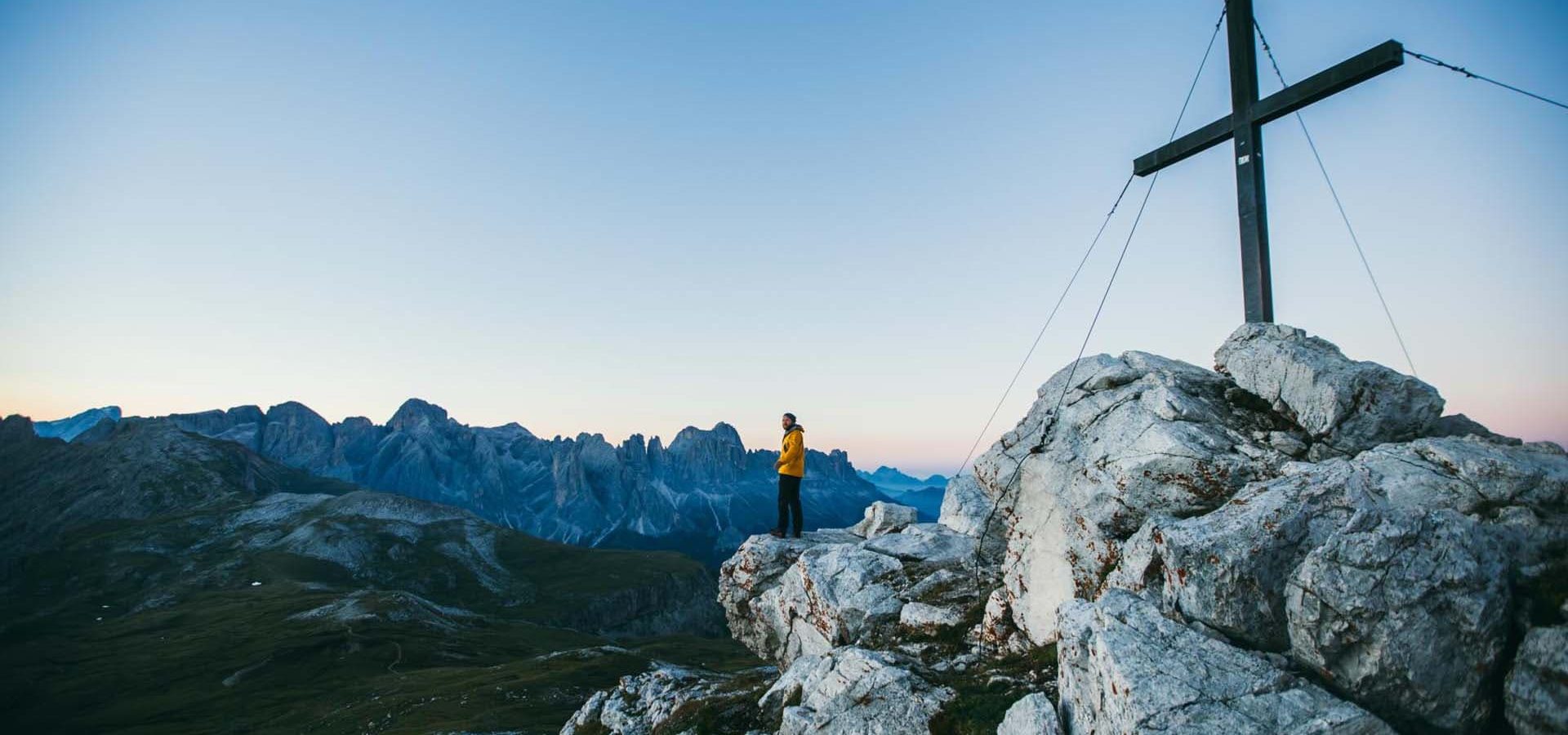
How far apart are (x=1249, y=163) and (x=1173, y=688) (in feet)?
44.3

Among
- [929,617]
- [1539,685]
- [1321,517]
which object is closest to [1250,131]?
[1321,517]

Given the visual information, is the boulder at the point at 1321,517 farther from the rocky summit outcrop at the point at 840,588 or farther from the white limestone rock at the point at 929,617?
the rocky summit outcrop at the point at 840,588

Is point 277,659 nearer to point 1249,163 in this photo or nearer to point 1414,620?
point 1249,163

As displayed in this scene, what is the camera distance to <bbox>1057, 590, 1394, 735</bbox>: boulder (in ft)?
32.6

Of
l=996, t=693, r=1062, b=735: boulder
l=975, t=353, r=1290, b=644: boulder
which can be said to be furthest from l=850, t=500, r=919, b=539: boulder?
l=996, t=693, r=1062, b=735: boulder

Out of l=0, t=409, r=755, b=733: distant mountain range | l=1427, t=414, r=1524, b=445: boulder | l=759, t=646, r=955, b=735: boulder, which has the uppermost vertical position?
l=1427, t=414, r=1524, b=445: boulder

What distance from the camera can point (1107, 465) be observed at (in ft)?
52.9

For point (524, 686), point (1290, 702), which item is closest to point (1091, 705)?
point (1290, 702)

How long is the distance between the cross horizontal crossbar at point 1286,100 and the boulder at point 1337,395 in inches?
210

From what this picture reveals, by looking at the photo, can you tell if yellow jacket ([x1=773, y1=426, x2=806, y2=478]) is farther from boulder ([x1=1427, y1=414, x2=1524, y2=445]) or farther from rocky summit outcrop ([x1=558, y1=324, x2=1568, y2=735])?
boulder ([x1=1427, y1=414, x2=1524, y2=445])

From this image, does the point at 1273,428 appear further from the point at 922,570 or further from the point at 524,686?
the point at 524,686

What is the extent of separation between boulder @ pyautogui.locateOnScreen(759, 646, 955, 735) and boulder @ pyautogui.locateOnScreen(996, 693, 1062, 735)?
1.92 m

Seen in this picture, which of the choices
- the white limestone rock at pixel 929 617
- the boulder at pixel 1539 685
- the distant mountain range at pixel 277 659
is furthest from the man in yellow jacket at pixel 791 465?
the distant mountain range at pixel 277 659

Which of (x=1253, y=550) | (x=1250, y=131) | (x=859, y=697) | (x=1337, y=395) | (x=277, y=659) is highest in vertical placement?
(x=1250, y=131)
